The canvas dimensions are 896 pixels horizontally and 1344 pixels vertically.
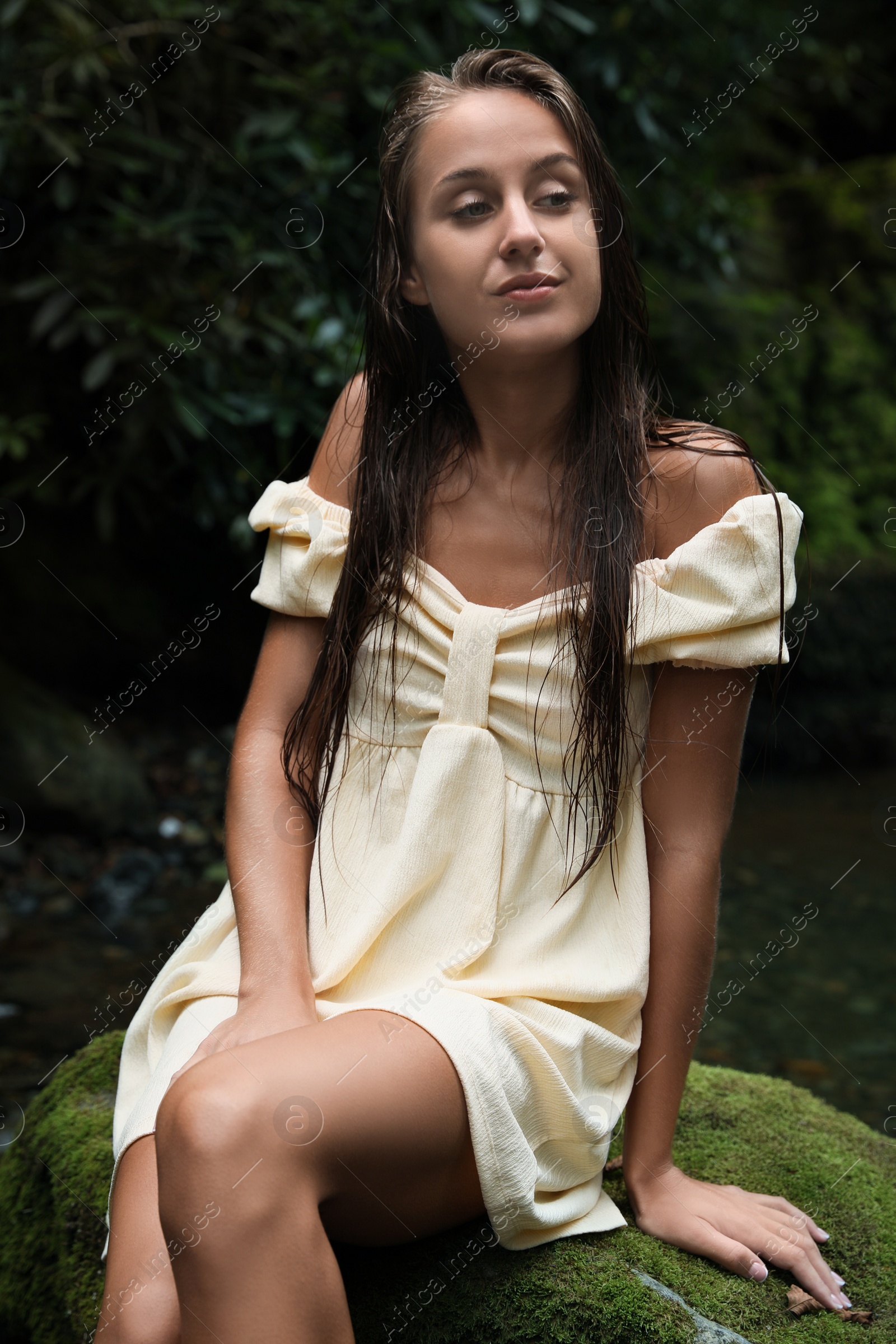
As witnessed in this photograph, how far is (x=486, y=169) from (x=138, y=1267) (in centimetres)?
147

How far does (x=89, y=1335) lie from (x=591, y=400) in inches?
63.3

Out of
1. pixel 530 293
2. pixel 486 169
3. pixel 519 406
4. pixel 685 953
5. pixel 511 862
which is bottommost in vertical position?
pixel 685 953

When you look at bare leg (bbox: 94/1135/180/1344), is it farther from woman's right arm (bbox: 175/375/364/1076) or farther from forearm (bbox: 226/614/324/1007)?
forearm (bbox: 226/614/324/1007)

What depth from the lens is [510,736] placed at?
1771mm

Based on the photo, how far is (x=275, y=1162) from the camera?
1355 millimetres

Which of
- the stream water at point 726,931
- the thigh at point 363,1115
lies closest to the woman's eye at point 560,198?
the thigh at point 363,1115

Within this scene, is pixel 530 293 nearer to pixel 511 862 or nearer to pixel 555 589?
pixel 555 589

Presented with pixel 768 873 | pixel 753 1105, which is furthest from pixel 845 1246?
pixel 768 873

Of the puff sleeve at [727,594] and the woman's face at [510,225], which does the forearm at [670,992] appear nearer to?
the puff sleeve at [727,594]

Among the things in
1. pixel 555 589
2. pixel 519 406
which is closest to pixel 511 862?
pixel 555 589

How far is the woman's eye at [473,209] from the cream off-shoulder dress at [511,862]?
0.50m

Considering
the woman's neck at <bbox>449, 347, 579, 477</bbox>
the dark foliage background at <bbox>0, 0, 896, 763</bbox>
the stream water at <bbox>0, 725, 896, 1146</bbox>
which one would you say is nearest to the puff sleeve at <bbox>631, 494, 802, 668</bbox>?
the woman's neck at <bbox>449, 347, 579, 477</bbox>

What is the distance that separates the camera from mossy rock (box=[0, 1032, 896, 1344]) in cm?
163

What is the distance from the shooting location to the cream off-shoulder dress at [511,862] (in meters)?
1.68
